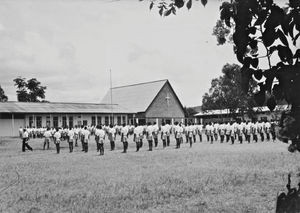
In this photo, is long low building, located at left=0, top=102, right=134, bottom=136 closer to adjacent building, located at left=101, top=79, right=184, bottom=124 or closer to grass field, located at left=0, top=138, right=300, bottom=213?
adjacent building, located at left=101, top=79, right=184, bottom=124

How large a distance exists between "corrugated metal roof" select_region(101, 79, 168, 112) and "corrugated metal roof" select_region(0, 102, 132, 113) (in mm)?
3565

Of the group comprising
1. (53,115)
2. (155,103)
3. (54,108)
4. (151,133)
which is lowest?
(151,133)

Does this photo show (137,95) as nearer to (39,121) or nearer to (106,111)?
(106,111)

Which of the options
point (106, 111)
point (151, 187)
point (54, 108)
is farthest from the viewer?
point (106, 111)

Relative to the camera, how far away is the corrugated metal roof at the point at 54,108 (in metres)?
40.5

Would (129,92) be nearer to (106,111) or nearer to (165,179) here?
(106,111)

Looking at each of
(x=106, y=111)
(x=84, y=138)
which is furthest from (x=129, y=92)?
(x=84, y=138)

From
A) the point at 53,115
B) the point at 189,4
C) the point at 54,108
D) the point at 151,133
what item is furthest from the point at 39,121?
the point at 189,4

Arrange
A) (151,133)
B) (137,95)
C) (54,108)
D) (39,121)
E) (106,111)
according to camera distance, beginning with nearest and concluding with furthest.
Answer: (151,133) < (39,121) < (54,108) < (106,111) < (137,95)

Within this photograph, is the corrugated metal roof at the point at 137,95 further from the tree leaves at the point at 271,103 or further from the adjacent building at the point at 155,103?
the tree leaves at the point at 271,103

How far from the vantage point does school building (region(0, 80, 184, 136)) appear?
133 ft

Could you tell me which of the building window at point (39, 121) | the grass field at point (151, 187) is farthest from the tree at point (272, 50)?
the building window at point (39, 121)

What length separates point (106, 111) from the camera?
4728cm

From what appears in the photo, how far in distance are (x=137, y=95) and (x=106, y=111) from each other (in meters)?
11.0
